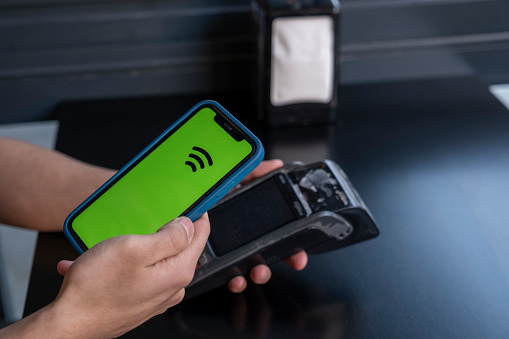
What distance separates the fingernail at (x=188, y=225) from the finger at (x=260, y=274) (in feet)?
0.51

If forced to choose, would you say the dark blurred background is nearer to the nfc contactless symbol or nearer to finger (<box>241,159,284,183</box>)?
finger (<box>241,159,284,183</box>)

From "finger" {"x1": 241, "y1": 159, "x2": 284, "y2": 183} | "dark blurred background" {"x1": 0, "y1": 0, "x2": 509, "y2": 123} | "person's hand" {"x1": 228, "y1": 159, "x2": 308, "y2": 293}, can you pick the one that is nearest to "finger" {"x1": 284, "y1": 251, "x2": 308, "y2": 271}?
"person's hand" {"x1": 228, "y1": 159, "x2": 308, "y2": 293}

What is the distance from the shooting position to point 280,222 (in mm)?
830

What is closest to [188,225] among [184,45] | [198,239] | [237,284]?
[198,239]

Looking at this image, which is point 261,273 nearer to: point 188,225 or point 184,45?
point 188,225

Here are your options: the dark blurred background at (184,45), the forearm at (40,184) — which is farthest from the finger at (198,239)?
the dark blurred background at (184,45)

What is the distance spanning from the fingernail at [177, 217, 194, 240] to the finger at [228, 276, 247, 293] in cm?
15

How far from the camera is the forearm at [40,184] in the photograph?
0.94 m

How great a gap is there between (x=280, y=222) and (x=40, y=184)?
0.40 m

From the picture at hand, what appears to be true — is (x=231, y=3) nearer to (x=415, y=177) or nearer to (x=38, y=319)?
(x=415, y=177)

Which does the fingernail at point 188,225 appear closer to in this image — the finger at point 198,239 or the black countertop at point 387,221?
the finger at point 198,239

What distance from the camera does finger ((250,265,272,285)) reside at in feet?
2.71

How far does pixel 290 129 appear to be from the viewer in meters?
1.18

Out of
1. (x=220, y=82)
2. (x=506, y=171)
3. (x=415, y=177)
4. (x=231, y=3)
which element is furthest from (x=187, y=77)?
(x=506, y=171)
